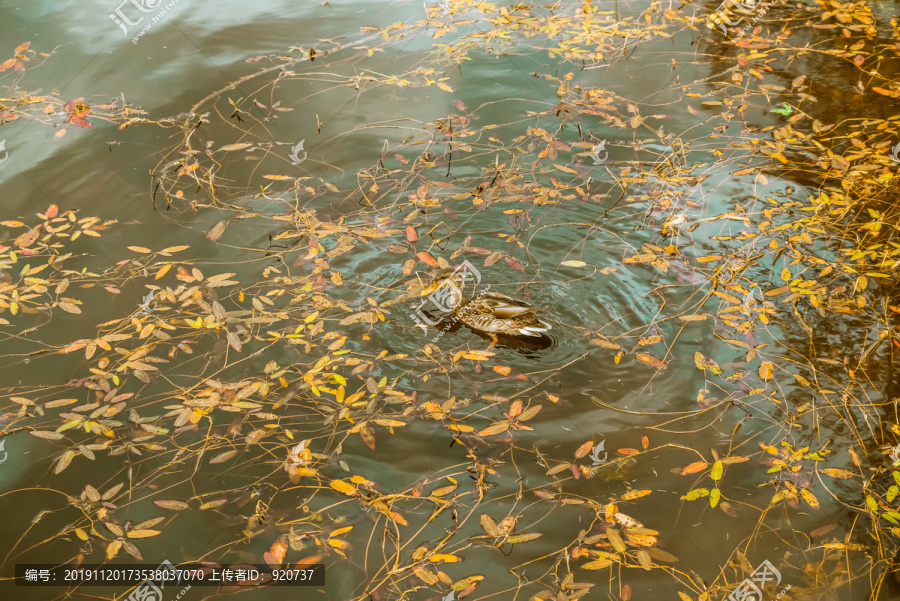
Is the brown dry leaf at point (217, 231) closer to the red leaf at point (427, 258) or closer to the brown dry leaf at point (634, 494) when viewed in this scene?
the red leaf at point (427, 258)

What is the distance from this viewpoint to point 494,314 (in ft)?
8.78

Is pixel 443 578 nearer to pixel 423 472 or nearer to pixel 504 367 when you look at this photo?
pixel 423 472

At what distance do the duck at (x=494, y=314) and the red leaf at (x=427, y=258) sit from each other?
0.68 feet

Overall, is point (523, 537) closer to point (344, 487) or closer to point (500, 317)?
point (344, 487)

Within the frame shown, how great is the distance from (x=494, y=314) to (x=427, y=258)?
52 centimetres

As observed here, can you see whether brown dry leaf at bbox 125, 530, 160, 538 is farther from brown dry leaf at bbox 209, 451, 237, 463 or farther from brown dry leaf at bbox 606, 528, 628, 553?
brown dry leaf at bbox 606, 528, 628, 553

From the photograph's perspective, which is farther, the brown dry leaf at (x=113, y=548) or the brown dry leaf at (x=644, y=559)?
the brown dry leaf at (x=113, y=548)

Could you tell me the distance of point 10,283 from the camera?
3.14 meters

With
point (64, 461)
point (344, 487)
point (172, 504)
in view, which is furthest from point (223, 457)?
point (64, 461)

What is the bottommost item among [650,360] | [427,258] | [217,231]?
[650,360]

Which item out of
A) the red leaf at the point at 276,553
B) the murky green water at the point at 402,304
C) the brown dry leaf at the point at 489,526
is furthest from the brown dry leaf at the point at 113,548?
the brown dry leaf at the point at 489,526

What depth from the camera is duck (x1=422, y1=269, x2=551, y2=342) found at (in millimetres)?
2656

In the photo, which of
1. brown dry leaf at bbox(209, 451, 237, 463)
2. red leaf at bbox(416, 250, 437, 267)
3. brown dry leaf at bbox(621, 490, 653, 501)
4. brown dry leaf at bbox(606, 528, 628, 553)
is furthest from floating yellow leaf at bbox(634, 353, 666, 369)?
brown dry leaf at bbox(209, 451, 237, 463)

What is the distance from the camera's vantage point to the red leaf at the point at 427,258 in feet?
9.95
